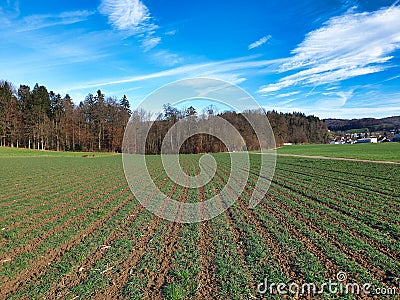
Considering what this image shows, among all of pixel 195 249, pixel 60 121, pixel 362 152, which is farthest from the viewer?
pixel 60 121

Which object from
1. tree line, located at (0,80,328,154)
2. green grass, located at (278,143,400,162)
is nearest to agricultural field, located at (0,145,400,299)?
green grass, located at (278,143,400,162)

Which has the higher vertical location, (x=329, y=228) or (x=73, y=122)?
(x=73, y=122)

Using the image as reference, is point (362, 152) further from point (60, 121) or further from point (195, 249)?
point (60, 121)

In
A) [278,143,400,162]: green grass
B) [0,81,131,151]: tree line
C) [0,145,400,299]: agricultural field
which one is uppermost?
[0,81,131,151]: tree line

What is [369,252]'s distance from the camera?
653 centimetres

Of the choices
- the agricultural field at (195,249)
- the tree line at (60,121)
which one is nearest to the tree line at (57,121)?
the tree line at (60,121)

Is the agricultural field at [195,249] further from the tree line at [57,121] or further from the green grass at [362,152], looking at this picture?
the tree line at [57,121]

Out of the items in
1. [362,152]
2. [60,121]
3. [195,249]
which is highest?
[60,121]

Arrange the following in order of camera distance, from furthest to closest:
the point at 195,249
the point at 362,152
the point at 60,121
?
the point at 60,121
the point at 362,152
the point at 195,249

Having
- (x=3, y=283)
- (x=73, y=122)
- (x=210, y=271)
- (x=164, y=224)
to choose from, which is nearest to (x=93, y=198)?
(x=164, y=224)

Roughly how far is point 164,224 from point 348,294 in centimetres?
591

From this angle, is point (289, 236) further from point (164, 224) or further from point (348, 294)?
point (164, 224)

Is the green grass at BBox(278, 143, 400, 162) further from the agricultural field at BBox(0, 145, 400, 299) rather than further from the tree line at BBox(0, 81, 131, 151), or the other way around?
the tree line at BBox(0, 81, 131, 151)

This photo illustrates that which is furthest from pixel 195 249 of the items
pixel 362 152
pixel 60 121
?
pixel 60 121
